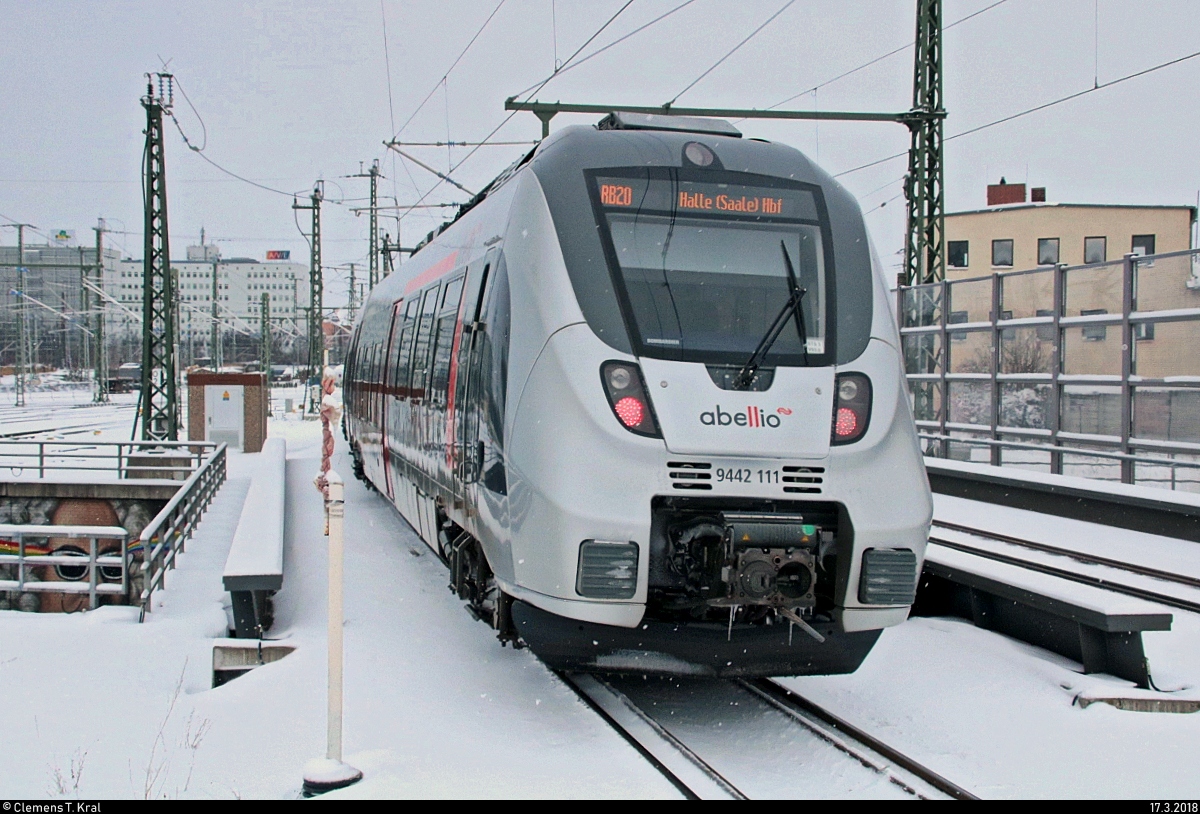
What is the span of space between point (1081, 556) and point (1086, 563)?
20 centimetres

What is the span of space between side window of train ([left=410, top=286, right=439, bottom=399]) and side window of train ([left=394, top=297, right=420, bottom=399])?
37 centimetres

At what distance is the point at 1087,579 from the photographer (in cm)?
1023

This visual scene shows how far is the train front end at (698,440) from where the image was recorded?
6.41 m

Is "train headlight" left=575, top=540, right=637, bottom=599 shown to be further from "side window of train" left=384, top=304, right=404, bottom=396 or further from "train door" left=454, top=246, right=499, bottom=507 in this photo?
"side window of train" left=384, top=304, right=404, bottom=396

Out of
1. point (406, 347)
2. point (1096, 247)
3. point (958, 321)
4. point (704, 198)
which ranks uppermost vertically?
point (1096, 247)

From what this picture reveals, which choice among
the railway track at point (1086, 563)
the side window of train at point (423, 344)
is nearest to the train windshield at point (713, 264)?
the side window of train at point (423, 344)

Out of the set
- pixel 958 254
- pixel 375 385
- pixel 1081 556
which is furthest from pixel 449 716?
pixel 958 254

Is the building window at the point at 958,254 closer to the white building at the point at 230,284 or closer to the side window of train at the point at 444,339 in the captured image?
the side window of train at the point at 444,339

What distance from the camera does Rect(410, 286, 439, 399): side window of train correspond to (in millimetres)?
10227

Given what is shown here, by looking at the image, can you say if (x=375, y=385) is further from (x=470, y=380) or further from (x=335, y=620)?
(x=335, y=620)

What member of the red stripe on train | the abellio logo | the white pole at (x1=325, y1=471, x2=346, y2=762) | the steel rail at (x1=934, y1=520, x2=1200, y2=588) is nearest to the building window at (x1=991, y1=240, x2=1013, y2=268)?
the steel rail at (x1=934, y1=520, x2=1200, y2=588)

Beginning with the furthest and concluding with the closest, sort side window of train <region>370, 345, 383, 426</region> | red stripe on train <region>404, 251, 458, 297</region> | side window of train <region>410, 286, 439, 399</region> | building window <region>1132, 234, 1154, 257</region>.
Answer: building window <region>1132, 234, 1154, 257</region>, side window of train <region>370, 345, 383, 426</region>, side window of train <region>410, 286, 439, 399</region>, red stripe on train <region>404, 251, 458, 297</region>

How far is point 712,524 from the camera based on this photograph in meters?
6.47

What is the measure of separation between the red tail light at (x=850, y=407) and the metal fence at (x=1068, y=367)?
20.2 feet
